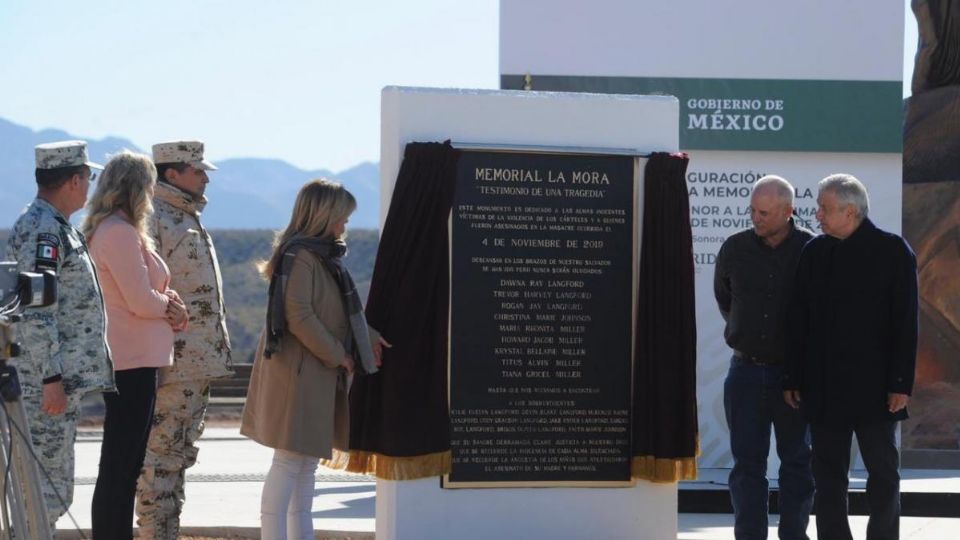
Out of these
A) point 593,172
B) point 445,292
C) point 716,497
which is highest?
point 593,172

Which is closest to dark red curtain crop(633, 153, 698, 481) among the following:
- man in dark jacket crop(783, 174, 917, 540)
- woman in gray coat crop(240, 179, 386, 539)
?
man in dark jacket crop(783, 174, 917, 540)

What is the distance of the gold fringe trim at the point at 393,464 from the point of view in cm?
711

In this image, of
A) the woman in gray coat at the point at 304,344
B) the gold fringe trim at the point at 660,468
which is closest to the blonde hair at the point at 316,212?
the woman in gray coat at the point at 304,344

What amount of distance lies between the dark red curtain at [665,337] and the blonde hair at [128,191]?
2.35m

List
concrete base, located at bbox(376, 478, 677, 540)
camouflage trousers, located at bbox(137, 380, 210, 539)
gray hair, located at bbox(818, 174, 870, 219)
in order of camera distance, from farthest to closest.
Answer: concrete base, located at bbox(376, 478, 677, 540) → camouflage trousers, located at bbox(137, 380, 210, 539) → gray hair, located at bbox(818, 174, 870, 219)

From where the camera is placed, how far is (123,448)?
21.4 ft

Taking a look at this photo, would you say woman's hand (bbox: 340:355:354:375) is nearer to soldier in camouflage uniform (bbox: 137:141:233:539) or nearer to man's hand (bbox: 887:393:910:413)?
soldier in camouflage uniform (bbox: 137:141:233:539)

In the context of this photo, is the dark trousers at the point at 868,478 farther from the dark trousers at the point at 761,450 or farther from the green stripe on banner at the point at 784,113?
the green stripe on banner at the point at 784,113

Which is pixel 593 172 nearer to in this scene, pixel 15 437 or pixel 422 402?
pixel 422 402

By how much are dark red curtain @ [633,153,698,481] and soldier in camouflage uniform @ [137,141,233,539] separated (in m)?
1.97

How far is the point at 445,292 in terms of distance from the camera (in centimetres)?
723

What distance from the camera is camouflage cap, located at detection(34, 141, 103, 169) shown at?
6.10 metres

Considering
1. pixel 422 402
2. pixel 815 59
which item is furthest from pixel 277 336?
pixel 815 59

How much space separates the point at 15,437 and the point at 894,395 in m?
3.69
